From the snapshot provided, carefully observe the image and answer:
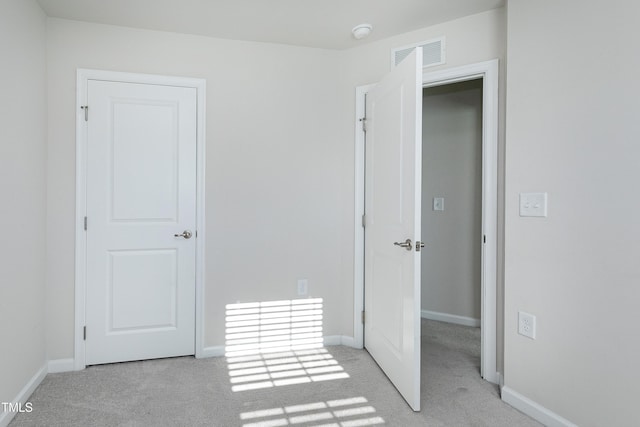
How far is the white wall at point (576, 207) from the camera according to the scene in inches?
63.1

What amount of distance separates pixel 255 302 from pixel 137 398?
99cm

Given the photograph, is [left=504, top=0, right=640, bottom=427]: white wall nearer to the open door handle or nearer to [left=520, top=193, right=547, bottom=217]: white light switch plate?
[left=520, top=193, right=547, bottom=217]: white light switch plate

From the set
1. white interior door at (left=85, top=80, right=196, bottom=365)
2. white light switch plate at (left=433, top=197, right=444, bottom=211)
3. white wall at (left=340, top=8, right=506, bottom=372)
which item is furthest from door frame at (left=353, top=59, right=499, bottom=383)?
white interior door at (left=85, top=80, right=196, bottom=365)

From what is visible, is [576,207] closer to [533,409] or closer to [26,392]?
[533,409]

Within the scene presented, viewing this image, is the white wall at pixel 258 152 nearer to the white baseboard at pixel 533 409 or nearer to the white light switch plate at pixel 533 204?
the white light switch plate at pixel 533 204

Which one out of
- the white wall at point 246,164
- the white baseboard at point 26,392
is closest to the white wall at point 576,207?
the white wall at point 246,164

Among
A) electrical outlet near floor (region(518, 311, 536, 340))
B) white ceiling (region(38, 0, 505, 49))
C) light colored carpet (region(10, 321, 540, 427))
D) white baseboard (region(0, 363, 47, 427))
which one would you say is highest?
white ceiling (region(38, 0, 505, 49))

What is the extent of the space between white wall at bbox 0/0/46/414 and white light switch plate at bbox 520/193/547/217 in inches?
108

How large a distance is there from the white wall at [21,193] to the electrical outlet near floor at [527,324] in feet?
9.00

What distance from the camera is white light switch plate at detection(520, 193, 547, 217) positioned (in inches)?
78.1

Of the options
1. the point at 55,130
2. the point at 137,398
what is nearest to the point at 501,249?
the point at 137,398

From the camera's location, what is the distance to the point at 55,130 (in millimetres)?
2520

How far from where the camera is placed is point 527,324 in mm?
2064

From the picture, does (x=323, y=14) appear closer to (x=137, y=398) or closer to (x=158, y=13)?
(x=158, y=13)
